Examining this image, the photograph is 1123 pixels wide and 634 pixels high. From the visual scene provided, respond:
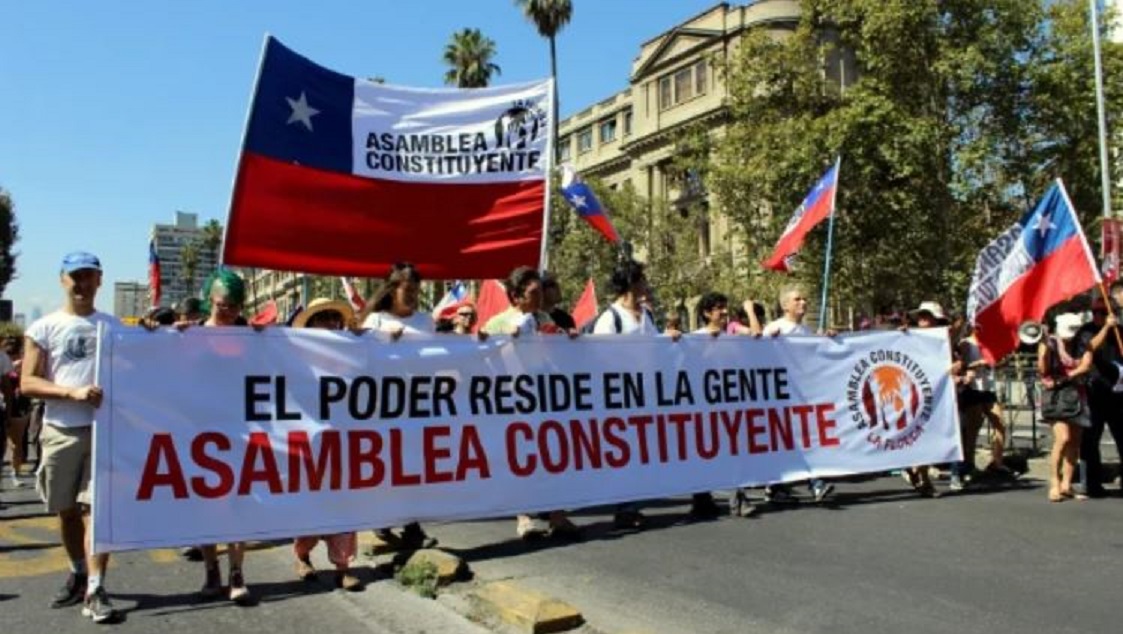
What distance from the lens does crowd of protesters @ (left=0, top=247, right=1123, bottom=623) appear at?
5.37m

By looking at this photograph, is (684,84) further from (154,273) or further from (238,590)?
(238,590)

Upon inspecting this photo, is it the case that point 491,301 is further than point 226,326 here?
Yes

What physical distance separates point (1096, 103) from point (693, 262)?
22.7 meters

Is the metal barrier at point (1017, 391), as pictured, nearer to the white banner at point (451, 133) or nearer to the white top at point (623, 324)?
the white top at point (623, 324)

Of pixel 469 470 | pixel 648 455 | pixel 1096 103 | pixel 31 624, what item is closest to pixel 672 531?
pixel 648 455

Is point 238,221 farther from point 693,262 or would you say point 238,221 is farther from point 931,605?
point 693,262

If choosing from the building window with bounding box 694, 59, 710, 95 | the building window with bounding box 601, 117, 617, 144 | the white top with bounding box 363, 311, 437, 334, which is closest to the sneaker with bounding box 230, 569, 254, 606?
the white top with bounding box 363, 311, 437, 334

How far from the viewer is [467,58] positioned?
5253cm

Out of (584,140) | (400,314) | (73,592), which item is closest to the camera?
(73,592)

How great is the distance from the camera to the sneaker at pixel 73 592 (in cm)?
551

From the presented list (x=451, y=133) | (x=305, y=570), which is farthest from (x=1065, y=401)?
(x=305, y=570)

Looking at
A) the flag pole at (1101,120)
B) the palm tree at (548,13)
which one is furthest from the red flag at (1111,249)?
the palm tree at (548,13)

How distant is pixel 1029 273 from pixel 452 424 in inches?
226

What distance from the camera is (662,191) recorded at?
58.6m
